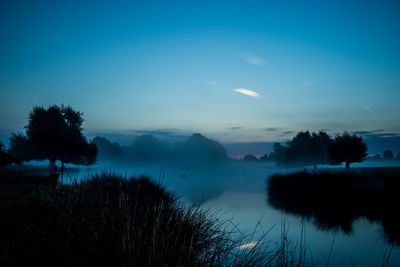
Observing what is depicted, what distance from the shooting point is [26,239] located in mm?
3605

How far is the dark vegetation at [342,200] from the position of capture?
14.0 m

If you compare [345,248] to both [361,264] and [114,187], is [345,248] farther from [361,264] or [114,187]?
[114,187]

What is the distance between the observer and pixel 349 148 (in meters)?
44.6

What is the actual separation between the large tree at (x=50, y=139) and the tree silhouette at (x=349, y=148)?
4616 centimetres

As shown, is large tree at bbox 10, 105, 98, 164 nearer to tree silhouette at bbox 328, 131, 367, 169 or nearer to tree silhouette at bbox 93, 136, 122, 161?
tree silhouette at bbox 328, 131, 367, 169

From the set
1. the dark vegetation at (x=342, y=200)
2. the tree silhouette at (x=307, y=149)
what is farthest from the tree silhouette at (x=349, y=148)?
the tree silhouette at (x=307, y=149)

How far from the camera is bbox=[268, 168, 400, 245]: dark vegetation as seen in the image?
14.0 metres

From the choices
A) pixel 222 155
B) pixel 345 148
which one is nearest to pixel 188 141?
pixel 222 155

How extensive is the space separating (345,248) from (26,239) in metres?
12.1

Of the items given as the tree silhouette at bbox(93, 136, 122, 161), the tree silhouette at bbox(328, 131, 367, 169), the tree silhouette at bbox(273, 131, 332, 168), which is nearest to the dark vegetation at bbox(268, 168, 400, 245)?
the tree silhouette at bbox(328, 131, 367, 169)

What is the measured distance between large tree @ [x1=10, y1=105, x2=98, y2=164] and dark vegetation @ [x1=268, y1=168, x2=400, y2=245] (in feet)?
89.6

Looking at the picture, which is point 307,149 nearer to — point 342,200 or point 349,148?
point 349,148

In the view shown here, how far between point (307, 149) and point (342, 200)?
6049 centimetres

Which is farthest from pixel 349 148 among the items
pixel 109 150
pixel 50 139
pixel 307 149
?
pixel 109 150
